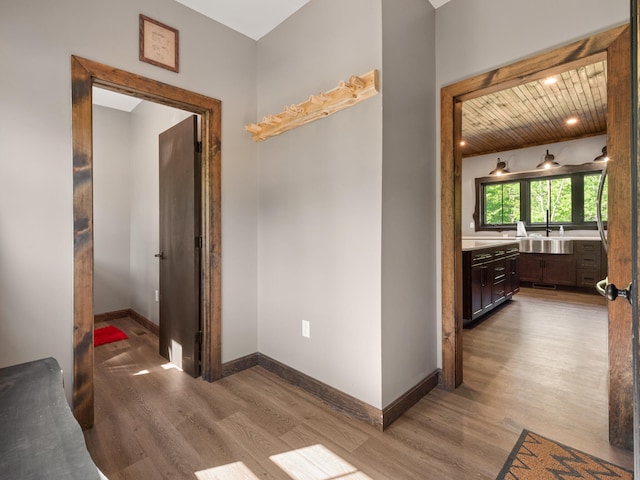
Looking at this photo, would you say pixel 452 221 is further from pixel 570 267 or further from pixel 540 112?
pixel 570 267

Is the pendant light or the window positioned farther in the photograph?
the pendant light

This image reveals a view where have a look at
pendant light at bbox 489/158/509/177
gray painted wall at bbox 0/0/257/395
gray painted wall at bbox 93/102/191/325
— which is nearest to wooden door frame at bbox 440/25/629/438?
gray painted wall at bbox 0/0/257/395

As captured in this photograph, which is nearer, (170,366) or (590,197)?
(170,366)

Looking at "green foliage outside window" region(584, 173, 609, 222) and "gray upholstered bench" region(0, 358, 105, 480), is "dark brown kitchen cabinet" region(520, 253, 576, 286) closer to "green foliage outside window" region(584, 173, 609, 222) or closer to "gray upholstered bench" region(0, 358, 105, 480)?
"green foliage outside window" region(584, 173, 609, 222)

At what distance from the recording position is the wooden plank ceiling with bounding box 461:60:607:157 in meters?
3.51

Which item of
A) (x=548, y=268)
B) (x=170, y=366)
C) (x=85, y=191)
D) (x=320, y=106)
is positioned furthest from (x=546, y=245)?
(x=85, y=191)

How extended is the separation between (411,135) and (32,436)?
7.51ft

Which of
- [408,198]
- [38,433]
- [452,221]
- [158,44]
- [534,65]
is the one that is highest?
[158,44]

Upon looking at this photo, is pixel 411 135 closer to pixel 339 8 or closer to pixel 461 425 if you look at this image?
pixel 339 8

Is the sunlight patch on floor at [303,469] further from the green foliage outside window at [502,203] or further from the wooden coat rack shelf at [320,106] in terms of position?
the green foliage outside window at [502,203]

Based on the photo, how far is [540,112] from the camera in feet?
14.6

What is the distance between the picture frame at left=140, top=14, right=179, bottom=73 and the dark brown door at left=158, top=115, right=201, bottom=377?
17.0 inches

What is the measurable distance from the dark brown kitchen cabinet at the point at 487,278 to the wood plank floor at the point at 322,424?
2.53 feet

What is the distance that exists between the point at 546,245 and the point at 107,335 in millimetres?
6798
